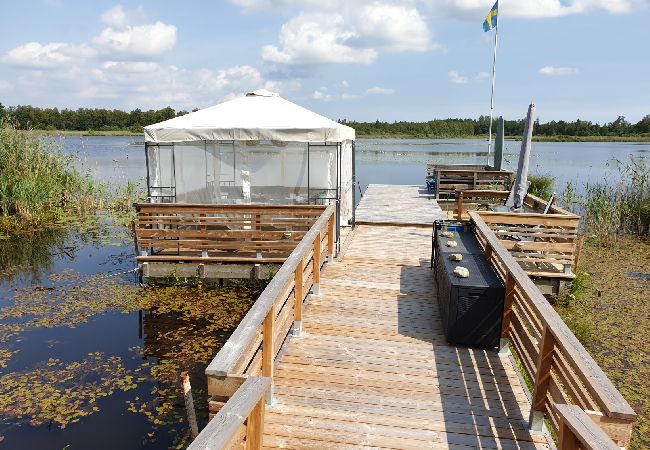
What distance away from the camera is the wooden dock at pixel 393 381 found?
268 cm

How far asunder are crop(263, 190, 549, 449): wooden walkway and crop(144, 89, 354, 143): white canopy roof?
3.98 meters

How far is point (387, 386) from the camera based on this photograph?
4473mm

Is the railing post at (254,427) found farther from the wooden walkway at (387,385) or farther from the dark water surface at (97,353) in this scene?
the dark water surface at (97,353)

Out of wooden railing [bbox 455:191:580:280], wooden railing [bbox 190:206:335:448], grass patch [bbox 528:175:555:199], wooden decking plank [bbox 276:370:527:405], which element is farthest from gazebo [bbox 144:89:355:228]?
grass patch [bbox 528:175:555:199]

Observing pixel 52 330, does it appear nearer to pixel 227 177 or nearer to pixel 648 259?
pixel 227 177

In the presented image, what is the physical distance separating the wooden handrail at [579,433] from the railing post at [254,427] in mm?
1639

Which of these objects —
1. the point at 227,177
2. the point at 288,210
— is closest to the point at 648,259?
the point at 288,210

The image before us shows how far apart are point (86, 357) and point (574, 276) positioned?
814 centimetres

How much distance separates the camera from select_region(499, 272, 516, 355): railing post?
496cm

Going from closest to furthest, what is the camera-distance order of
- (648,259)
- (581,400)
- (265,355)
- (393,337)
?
(581,400), (265,355), (393,337), (648,259)

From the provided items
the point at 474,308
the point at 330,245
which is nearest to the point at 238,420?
the point at 474,308

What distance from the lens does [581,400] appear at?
3.15 metres

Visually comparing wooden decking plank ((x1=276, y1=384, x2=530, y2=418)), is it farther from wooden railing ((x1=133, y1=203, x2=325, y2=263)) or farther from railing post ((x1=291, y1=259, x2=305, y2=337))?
wooden railing ((x1=133, y1=203, x2=325, y2=263))

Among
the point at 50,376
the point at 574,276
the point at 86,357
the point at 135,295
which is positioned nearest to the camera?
the point at 50,376
